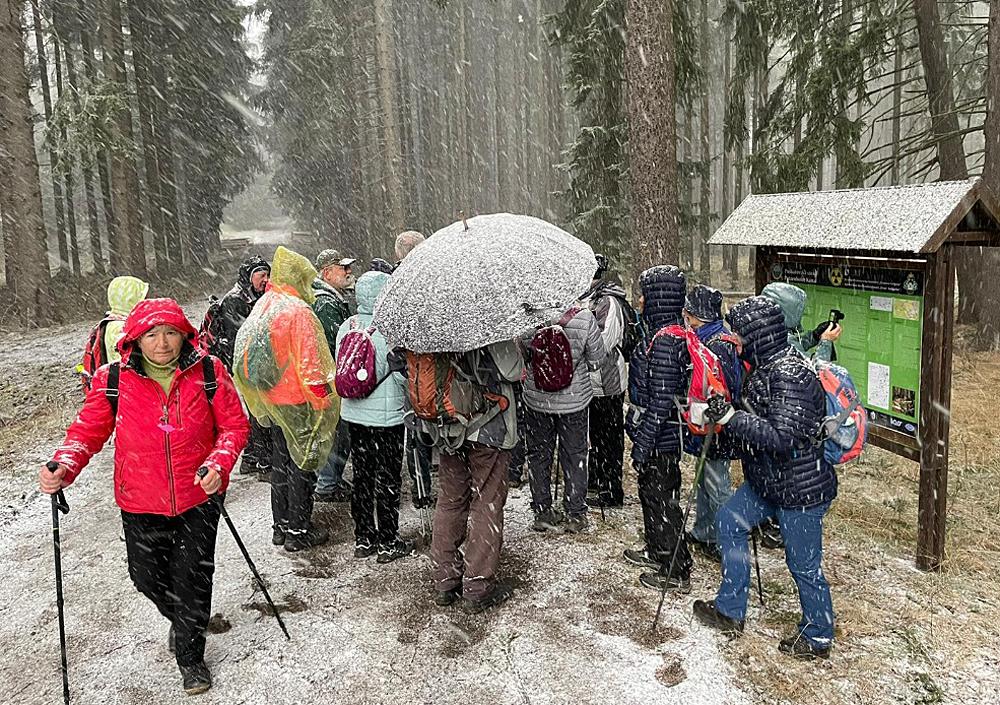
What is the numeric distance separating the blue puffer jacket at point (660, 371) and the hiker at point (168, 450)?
2525mm

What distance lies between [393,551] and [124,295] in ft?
9.21

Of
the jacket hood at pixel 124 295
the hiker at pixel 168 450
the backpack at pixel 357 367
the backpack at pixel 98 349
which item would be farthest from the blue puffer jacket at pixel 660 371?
the backpack at pixel 98 349

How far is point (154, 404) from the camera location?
349 centimetres

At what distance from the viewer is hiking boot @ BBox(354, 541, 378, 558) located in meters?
5.16

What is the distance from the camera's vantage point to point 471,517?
14.4 ft

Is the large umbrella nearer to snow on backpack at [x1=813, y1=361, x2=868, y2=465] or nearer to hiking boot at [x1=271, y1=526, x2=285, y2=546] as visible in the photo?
snow on backpack at [x1=813, y1=361, x2=868, y2=465]

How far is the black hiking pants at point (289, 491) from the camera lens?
5164 mm

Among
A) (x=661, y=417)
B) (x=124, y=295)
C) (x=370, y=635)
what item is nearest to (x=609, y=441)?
(x=661, y=417)

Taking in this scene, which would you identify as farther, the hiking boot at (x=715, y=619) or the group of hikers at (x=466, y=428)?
the hiking boot at (x=715, y=619)

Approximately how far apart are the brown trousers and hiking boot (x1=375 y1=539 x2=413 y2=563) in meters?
0.71

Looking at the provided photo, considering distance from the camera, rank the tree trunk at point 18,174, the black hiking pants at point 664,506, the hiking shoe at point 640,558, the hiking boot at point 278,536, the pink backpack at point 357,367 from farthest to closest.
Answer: the tree trunk at point 18,174 → the hiking boot at point 278,536 → the hiking shoe at point 640,558 → the pink backpack at point 357,367 → the black hiking pants at point 664,506

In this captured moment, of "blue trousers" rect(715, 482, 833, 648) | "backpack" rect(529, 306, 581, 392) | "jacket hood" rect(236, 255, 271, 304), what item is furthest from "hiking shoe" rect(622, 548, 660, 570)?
"jacket hood" rect(236, 255, 271, 304)

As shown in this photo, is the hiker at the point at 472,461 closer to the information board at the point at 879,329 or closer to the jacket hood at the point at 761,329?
the jacket hood at the point at 761,329

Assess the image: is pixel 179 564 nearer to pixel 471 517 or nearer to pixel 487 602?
pixel 471 517
